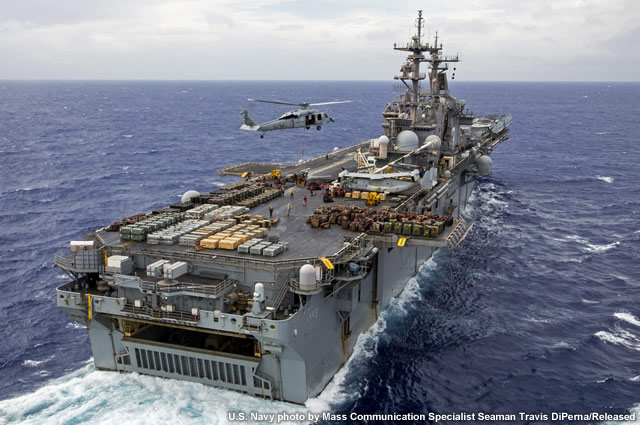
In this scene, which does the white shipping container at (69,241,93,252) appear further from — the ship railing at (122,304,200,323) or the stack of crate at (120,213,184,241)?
the ship railing at (122,304,200,323)

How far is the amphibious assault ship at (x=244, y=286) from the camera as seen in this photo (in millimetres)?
26312

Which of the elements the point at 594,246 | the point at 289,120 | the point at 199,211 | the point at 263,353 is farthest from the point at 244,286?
the point at 594,246

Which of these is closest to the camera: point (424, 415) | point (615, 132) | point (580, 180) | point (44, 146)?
point (424, 415)

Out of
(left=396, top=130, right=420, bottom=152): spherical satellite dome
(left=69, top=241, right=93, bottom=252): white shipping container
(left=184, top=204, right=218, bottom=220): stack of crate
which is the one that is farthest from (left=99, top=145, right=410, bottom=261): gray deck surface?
(left=396, top=130, right=420, bottom=152): spherical satellite dome

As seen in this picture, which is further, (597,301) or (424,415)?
(597,301)

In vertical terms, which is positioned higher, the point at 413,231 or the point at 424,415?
the point at 413,231

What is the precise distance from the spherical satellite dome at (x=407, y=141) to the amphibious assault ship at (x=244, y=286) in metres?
12.5

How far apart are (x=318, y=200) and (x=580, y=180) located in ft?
160

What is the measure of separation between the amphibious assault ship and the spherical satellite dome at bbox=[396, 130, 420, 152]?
41.1 ft

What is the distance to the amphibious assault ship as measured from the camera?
26312 millimetres

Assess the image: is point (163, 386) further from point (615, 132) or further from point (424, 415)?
point (615, 132)

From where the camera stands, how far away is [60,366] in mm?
31328

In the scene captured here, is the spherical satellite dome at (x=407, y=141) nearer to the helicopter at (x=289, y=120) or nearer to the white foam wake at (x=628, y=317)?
the helicopter at (x=289, y=120)

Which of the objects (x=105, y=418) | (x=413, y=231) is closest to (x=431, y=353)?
(x=413, y=231)
